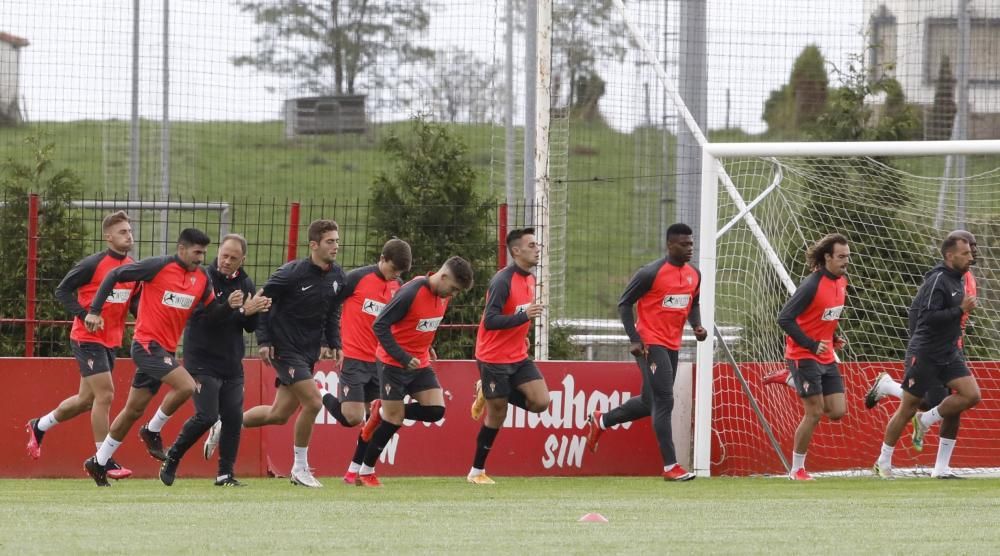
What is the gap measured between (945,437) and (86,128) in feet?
64.1

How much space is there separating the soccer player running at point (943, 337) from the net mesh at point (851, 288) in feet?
5.29

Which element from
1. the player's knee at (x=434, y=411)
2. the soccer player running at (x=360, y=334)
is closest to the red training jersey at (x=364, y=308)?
the soccer player running at (x=360, y=334)

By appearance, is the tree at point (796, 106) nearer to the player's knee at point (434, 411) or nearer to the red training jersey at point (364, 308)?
the red training jersey at point (364, 308)

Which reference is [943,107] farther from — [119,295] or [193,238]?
[193,238]

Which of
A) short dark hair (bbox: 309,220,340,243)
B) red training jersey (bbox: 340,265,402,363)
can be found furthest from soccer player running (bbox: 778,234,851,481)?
short dark hair (bbox: 309,220,340,243)

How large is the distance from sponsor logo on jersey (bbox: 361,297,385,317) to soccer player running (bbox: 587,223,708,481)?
2070 millimetres

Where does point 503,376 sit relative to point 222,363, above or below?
below

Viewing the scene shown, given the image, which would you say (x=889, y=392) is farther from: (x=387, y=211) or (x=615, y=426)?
(x=387, y=211)

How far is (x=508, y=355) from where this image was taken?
11828mm

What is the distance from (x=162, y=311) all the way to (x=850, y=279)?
24.2ft

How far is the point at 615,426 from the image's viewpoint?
13.5 meters

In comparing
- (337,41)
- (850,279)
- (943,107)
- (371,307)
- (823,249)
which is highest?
(337,41)

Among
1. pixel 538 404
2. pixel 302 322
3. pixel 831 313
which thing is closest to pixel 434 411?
pixel 538 404

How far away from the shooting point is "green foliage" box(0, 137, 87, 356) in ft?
45.3
